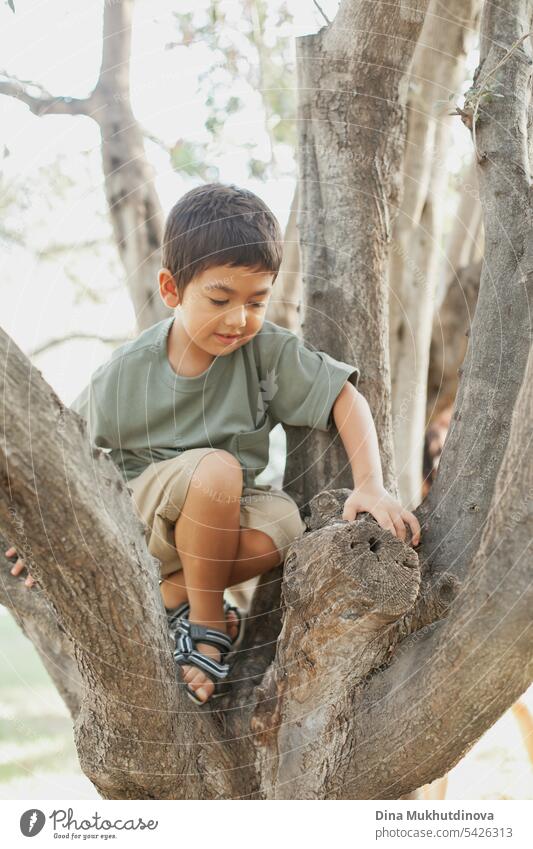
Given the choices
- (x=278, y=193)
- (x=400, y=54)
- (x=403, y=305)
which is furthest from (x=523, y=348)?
(x=403, y=305)

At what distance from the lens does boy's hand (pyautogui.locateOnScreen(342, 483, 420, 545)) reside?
1706mm

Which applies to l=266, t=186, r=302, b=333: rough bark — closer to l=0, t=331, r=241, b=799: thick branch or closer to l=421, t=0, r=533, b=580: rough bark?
l=421, t=0, r=533, b=580: rough bark

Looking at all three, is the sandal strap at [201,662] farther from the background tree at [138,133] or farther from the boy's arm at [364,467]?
the background tree at [138,133]

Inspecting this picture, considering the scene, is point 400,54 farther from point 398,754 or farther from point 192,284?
point 398,754

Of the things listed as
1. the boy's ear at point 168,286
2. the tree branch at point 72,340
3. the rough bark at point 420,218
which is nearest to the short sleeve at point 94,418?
the boy's ear at point 168,286

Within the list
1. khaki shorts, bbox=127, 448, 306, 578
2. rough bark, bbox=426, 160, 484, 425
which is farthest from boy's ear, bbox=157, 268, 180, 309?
rough bark, bbox=426, 160, 484, 425

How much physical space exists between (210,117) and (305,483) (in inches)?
46.5

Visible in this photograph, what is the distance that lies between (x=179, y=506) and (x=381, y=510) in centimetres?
45

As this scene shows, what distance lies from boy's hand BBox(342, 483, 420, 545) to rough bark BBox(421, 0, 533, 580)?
0.06 meters

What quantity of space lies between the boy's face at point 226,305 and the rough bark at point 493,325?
468 millimetres

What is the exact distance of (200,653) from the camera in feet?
6.15
